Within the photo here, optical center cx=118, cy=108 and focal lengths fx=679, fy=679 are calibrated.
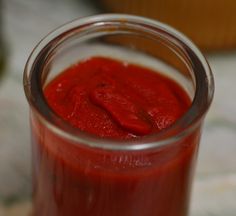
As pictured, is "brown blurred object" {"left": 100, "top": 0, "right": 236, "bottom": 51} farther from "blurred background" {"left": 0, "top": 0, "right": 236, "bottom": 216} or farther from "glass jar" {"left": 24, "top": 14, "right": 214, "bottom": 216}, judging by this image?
"glass jar" {"left": 24, "top": 14, "right": 214, "bottom": 216}

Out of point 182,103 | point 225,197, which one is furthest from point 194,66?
point 225,197

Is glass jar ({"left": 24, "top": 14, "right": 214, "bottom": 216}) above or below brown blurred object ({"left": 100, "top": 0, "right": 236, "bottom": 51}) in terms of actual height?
below

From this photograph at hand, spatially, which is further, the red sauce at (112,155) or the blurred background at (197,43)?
the blurred background at (197,43)

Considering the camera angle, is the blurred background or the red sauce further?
the blurred background

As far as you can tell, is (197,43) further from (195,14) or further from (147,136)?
(147,136)

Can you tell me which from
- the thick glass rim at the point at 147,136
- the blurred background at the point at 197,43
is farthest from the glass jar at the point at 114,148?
the blurred background at the point at 197,43

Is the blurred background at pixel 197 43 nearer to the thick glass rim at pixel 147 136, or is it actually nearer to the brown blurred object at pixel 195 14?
the brown blurred object at pixel 195 14

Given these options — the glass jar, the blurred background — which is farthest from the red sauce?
the blurred background

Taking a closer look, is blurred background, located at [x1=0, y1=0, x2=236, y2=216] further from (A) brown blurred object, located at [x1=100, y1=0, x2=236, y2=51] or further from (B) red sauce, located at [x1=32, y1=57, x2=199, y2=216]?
(B) red sauce, located at [x1=32, y1=57, x2=199, y2=216]
